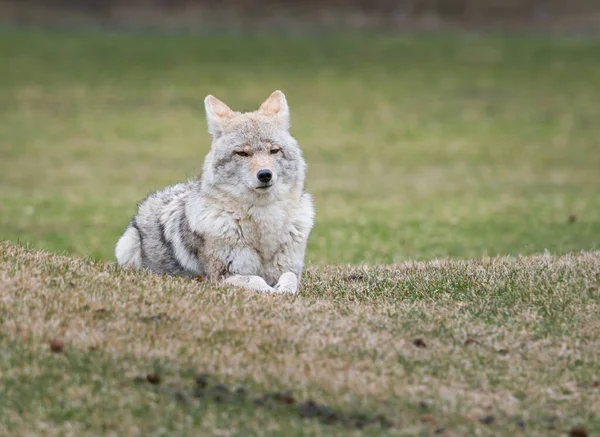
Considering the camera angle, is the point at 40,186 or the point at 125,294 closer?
the point at 125,294

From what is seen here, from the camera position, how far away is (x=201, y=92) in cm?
3584

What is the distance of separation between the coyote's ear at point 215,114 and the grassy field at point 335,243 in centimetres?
149

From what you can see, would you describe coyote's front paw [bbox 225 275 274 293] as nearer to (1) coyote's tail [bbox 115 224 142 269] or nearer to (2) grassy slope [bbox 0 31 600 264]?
(1) coyote's tail [bbox 115 224 142 269]

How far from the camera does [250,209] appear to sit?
30.9ft

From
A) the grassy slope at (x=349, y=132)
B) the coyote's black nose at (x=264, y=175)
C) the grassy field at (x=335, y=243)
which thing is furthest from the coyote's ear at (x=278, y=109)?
the grassy slope at (x=349, y=132)

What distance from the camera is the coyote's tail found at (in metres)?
10.6

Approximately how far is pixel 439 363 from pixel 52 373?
8.90 ft

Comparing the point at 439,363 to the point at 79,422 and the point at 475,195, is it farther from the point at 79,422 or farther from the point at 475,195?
the point at 475,195

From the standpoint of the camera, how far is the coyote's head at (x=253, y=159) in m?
9.30

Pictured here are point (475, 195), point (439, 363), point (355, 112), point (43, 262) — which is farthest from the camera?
point (355, 112)

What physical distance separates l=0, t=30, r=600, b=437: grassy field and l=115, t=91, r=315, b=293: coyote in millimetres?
426

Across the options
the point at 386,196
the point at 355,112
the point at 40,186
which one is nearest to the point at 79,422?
the point at 386,196

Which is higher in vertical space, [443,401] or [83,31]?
[83,31]

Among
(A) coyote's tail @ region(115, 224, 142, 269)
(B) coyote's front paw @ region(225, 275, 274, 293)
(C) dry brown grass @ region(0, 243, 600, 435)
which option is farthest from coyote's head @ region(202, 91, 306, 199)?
(A) coyote's tail @ region(115, 224, 142, 269)
